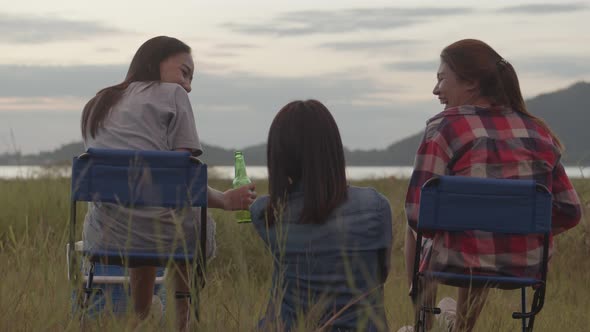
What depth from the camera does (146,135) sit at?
3574 millimetres

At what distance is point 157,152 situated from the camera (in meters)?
3.26

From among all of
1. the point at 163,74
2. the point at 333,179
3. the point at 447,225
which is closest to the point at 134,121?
the point at 163,74

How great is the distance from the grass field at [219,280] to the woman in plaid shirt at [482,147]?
28cm

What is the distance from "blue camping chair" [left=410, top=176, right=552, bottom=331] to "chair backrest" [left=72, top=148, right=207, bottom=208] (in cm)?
82

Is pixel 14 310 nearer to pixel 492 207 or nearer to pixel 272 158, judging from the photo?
pixel 272 158

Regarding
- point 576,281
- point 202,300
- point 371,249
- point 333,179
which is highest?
point 333,179

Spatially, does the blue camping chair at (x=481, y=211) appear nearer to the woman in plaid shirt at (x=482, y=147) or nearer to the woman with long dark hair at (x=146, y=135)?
the woman in plaid shirt at (x=482, y=147)

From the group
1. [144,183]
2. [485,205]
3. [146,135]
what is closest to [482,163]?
[485,205]

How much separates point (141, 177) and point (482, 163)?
4.09ft

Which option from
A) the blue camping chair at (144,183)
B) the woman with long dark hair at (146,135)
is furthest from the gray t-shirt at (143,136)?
the blue camping chair at (144,183)

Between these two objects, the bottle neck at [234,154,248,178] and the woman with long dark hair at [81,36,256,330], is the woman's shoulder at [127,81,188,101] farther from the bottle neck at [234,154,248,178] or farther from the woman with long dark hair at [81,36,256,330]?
the bottle neck at [234,154,248,178]

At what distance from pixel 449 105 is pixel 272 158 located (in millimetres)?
831

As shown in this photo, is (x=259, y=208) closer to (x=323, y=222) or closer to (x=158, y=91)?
(x=323, y=222)

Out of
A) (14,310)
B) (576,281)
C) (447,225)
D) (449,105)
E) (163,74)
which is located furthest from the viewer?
(576,281)
